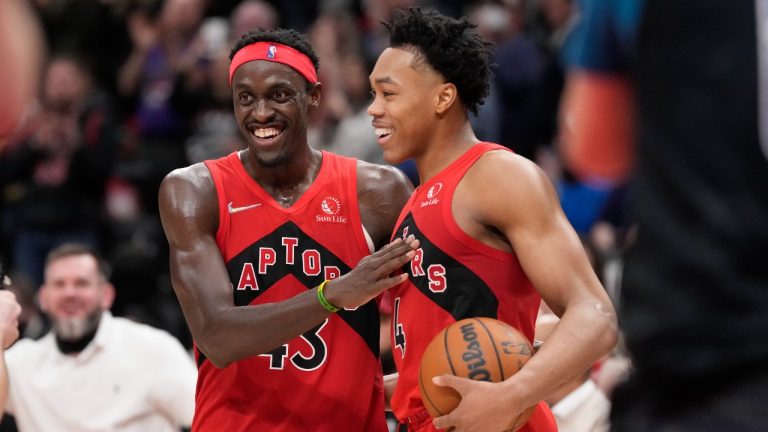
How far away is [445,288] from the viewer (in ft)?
14.6

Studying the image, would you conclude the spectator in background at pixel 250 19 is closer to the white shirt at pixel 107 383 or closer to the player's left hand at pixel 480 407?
the white shirt at pixel 107 383

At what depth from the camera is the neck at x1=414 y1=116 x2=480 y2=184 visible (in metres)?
4.74

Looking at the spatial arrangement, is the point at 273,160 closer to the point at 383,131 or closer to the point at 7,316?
the point at 383,131

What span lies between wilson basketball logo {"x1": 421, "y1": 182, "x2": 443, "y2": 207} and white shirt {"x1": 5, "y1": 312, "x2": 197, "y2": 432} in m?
2.76

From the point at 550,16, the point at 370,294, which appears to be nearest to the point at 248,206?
the point at 370,294

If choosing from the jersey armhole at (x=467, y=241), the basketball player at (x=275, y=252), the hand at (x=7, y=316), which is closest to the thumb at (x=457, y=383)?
the jersey armhole at (x=467, y=241)

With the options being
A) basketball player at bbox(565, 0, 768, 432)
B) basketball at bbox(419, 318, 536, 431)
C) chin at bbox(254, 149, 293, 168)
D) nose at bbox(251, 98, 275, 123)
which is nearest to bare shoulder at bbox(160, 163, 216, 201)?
chin at bbox(254, 149, 293, 168)

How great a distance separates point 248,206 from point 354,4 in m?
7.26

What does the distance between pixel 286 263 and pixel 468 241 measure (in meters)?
1.00

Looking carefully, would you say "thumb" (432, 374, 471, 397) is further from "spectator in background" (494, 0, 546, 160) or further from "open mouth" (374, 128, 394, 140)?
"spectator in background" (494, 0, 546, 160)

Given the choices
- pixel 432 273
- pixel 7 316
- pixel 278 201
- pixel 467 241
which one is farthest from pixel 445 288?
pixel 7 316

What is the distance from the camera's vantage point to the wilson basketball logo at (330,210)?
17.1 ft

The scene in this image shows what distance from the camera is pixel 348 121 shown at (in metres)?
10.0

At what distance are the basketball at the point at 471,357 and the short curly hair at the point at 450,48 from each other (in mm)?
1062
